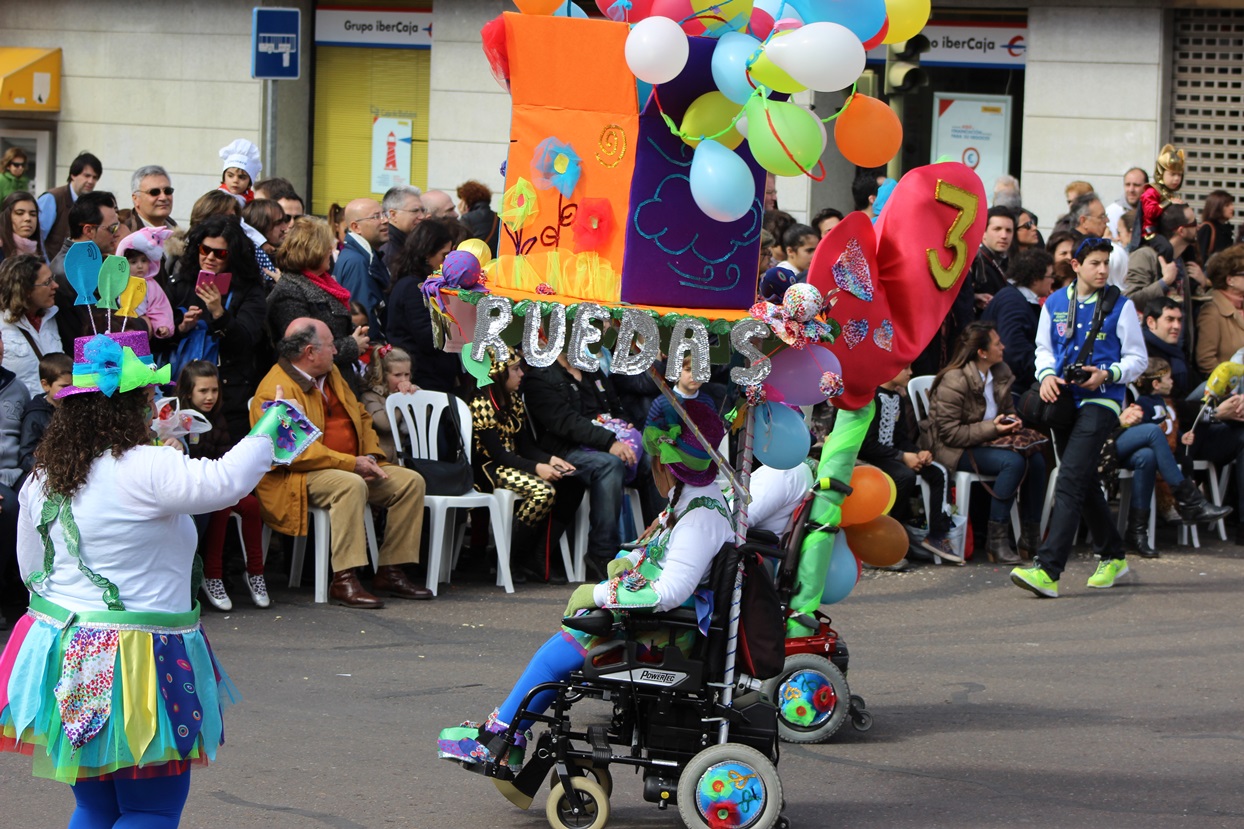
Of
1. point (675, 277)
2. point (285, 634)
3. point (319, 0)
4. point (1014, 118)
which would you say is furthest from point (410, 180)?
point (675, 277)

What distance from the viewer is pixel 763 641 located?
583 centimetres

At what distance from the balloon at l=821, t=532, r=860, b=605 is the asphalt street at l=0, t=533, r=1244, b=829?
67 cm

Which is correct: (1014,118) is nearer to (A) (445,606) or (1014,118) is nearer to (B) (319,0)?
(B) (319,0)

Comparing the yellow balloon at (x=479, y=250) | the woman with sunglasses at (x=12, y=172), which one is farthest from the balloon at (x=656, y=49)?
the woman with sunglasses at (x=12, y=172)

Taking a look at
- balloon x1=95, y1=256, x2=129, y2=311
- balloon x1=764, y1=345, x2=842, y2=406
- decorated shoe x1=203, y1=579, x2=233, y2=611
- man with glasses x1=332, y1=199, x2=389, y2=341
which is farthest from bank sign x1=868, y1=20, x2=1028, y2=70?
balloon x1=95, y1=256, x2=129, y2=311

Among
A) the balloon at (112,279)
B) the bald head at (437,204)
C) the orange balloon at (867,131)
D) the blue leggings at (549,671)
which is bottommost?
the blue leggings at (549,671)

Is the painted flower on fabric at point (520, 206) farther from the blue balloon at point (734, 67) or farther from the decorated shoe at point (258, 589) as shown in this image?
the decorated shoe at point (258, 589)

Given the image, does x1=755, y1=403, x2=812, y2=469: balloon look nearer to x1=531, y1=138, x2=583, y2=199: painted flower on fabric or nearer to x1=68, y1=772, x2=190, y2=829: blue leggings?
x1=531, y1=138, x2=583, y2=199: painted flower on fabric

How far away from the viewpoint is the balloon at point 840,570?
22.8 feet

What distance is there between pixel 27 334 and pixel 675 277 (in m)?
4.84

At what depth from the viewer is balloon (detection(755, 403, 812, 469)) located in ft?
19.3

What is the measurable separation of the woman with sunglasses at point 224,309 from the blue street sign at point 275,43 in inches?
156

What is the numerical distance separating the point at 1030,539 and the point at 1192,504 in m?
1.39

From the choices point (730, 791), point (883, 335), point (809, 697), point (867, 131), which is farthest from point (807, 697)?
point (867, 131)
